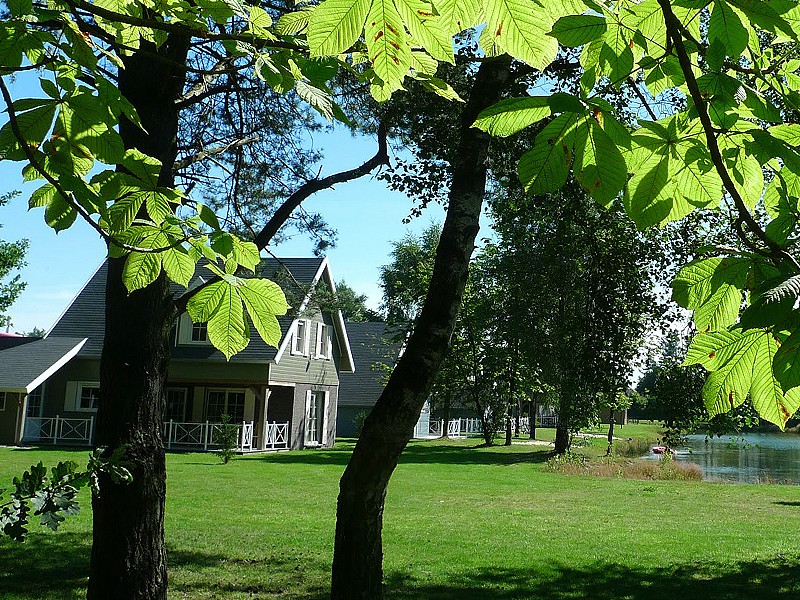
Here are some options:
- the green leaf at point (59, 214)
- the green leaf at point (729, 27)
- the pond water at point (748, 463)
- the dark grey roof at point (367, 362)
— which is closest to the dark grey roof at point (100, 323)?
the dark grey roof at point (367, 362)

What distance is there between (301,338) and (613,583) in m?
22.5

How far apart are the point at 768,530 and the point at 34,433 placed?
24.4 meters

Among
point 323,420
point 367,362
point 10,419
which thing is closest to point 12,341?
point 10,419

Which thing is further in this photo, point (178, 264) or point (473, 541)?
point (473, 541)

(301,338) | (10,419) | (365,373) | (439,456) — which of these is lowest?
(439,456)

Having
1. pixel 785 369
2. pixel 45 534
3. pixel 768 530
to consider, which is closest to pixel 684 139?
pixel 785 369

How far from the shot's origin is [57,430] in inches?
1054

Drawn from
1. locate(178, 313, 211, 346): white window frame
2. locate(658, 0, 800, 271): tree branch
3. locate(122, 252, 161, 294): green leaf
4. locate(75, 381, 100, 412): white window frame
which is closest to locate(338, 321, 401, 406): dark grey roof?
locate(178, 313, 211, 346): white window frame

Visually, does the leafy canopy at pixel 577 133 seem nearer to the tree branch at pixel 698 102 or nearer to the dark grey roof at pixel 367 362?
the tree branch at pixel 698 102

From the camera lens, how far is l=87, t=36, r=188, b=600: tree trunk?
5176mm

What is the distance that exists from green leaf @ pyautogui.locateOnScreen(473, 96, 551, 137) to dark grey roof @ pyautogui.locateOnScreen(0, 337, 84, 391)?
27160 millimetres

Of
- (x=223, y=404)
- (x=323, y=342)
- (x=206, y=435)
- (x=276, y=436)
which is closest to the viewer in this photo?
(x=206, y=435)

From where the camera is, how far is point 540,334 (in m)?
18.0

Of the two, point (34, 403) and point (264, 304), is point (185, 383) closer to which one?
point (34, 403)
